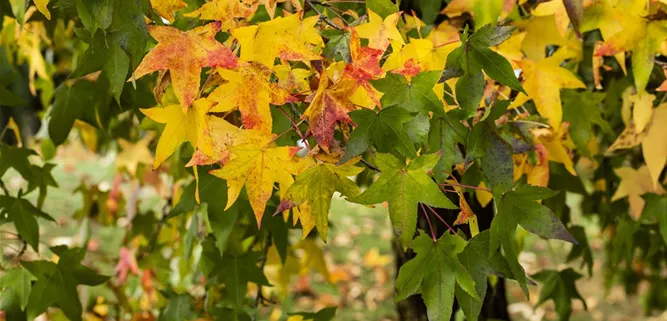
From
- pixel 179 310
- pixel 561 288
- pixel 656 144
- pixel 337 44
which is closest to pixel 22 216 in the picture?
pixel 179 310

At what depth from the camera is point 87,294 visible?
7.92ft

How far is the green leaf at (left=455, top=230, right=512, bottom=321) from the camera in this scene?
1.09 metres

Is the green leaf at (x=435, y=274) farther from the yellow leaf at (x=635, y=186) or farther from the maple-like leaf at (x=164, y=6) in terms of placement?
the yellow leaf at (x=635, y=186)

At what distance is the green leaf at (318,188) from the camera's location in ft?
3.26

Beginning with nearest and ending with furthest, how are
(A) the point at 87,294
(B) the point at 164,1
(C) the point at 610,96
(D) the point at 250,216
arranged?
(B) the point at 164,1
(D) the point at 250,216
(C) the point at 610,96
(A) the point at 87,294

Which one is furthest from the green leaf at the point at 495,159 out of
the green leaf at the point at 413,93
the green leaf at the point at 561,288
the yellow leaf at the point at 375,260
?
the yellow leaf at the point at 375,260

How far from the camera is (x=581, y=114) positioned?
5.27 ft

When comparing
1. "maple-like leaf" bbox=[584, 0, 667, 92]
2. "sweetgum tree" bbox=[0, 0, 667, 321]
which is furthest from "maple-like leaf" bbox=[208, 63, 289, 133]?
"maple-like leaf" bbox=[584, 0, 667, 92]

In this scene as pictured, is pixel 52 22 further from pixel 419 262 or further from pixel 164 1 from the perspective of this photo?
pixel 419 262

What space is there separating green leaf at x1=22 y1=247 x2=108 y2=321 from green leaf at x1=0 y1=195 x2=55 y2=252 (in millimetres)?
66

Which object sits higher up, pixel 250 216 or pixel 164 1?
pixel 164 1

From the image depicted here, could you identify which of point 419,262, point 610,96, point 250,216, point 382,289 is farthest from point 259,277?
point 382,289

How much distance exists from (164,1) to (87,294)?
156 centimetres

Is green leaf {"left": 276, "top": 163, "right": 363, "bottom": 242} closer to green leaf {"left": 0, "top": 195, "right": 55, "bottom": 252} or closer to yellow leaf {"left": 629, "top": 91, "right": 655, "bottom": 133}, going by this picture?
yellow leaf {"left": 629, "top": 91, "right": 655, "bottom": 133}
